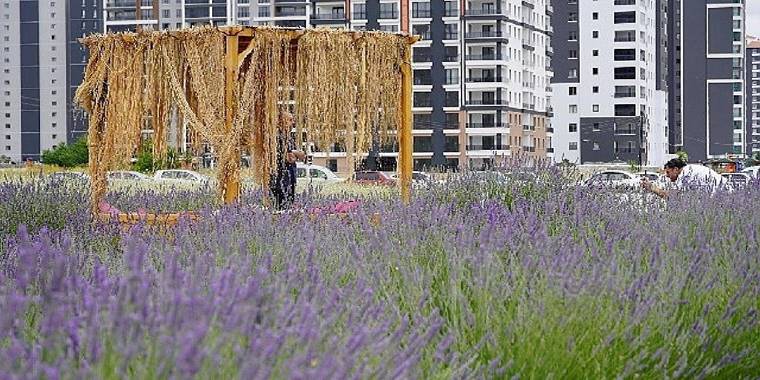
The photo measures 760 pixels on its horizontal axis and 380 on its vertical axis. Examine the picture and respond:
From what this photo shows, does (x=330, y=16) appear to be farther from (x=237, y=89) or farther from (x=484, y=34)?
→ (x=237, y=89)

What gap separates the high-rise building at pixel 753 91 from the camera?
163788mm

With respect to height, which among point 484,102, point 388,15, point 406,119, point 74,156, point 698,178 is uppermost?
point 388,15

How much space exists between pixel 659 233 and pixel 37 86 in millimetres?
117380

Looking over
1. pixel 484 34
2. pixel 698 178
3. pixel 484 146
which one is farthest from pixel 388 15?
pixel 698 178

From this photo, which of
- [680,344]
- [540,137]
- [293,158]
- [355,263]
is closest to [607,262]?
[680,344]

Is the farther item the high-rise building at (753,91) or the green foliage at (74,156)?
the high-rise building at (753,91)

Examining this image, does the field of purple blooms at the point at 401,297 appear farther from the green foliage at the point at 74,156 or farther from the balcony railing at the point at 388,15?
the balcony railing at the point at 388,15

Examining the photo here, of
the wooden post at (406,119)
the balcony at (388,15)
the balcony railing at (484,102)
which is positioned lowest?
the wooden post at (406,119)

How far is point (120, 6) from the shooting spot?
91.3m

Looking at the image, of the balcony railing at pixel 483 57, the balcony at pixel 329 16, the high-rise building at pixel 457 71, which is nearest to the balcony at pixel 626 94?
the high-rise building at pixel 457 71

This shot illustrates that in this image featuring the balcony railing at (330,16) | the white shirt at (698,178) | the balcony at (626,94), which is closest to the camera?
the white shirt at (698,178)

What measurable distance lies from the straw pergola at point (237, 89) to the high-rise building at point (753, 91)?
512 ft

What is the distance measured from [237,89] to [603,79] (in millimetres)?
85950

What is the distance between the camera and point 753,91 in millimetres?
176875
